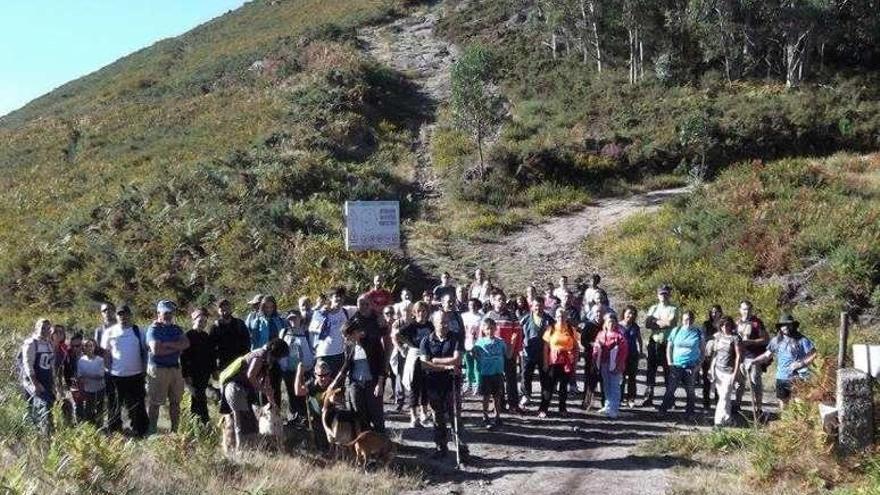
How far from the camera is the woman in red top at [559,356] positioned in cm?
1090

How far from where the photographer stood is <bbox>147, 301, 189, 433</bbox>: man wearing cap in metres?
9.58

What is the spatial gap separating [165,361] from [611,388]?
5.50 metres

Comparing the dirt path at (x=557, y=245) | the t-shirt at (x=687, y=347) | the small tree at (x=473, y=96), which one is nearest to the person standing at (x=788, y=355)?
the t-shirt at (x=687, y=347)

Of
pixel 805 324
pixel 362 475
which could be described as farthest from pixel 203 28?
pixel 362 475

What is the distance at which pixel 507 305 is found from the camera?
11.9m

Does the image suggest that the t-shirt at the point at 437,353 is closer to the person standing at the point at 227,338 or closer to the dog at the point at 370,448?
the dog at the point at 370,448

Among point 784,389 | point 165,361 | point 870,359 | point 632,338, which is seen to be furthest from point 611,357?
Answer: point 165,361

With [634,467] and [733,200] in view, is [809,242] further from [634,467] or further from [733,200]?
[634,467]

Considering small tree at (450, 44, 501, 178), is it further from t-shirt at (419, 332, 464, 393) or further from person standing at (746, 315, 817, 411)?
t-shirt at (419, 332, 464, 393)

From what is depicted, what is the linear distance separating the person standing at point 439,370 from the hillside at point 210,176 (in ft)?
34.5

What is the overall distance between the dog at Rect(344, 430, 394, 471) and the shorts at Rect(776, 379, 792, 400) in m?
4.82

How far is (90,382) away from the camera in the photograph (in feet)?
33.0

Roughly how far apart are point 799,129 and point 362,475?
25749 millimetres

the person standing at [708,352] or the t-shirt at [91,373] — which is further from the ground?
the t-shirt at [91,373]
